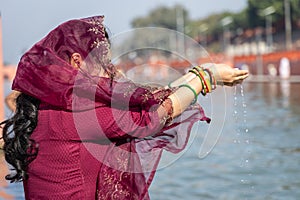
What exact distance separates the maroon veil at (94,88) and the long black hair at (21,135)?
6 cm

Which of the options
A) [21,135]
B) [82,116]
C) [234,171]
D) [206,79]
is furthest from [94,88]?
[234,171]

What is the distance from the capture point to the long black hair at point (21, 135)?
2.14 meters

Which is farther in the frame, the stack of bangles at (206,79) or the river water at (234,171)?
the river water at (234,171)

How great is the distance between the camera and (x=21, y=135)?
2172 mm

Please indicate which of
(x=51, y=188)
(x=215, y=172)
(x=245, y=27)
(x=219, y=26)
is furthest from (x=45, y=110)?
(x=219, y=26)

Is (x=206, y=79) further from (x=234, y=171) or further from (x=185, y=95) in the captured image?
(x=234, y=171)

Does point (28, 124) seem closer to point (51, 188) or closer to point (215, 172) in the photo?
point (51, 188)

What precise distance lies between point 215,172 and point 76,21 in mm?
5185

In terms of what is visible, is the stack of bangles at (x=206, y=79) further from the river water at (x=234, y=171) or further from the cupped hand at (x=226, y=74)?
the river water at (x=234, y=171)

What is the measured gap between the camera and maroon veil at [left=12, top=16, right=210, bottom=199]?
206cm

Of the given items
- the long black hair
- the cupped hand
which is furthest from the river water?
the long black hair

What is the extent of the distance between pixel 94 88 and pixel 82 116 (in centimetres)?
10

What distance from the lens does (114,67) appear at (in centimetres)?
225

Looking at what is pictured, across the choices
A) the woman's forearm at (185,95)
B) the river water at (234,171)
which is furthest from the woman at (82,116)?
the river water at (234,171)
